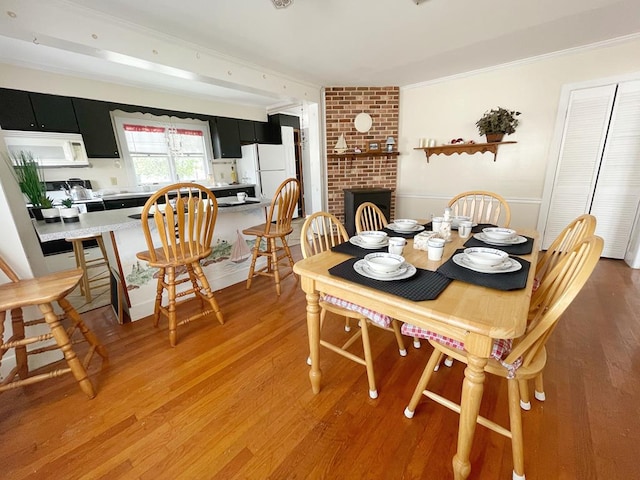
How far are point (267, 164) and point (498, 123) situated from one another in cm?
375

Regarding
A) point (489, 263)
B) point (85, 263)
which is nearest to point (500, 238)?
point (489, 263)

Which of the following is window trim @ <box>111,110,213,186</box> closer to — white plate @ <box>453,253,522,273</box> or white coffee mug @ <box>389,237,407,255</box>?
white coffee mug @ <box>389,237,407,255</box>

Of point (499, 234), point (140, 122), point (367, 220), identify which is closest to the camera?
point (499, 234)

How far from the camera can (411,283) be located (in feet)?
3.25

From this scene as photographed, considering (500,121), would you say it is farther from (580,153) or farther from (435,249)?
(435,249)

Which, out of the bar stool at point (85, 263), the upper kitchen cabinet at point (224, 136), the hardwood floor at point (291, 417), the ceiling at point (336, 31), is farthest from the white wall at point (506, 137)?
the bar stool at point (85, 263)

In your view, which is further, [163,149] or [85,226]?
[163,149]

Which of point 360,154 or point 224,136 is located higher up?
point 224,136

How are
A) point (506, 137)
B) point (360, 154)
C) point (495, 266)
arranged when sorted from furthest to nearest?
point (360, 154) < point (506, 137) < point (495, 266)

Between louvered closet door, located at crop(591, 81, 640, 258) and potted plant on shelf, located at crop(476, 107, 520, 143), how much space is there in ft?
2.91

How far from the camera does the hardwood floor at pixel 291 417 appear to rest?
104 centimetres

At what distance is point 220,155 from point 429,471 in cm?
516

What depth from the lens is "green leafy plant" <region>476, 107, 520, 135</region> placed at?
3.08 m

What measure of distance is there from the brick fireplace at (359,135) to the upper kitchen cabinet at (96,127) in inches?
122
